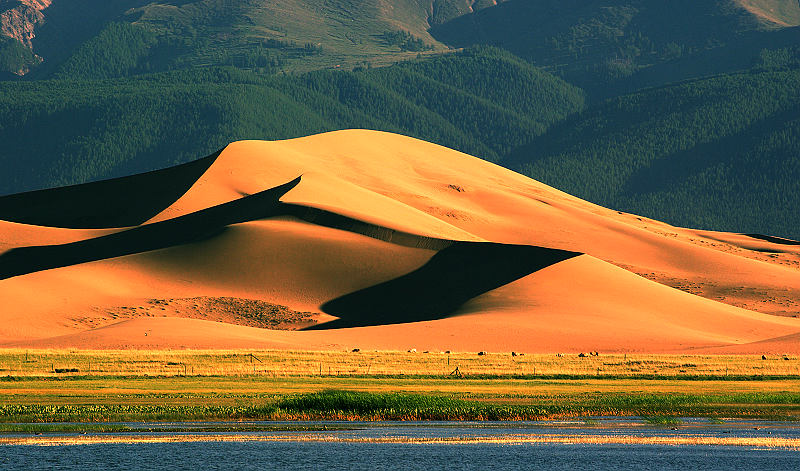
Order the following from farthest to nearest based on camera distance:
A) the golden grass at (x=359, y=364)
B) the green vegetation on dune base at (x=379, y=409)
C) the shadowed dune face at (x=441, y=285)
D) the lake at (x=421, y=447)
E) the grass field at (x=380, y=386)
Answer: the shadowed dune face at (x=441, y=285) < the golden grass at (x=359, y=364) < the grass field at (x=380, y=386) < the green vegetation on dune base at (x=379, y=409) < the lake at (x=421, y=447)

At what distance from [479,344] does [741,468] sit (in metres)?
70.9

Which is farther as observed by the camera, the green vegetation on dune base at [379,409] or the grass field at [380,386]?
the grass field at [380,386]

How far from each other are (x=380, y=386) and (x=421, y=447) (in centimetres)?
2222

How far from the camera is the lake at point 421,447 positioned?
4994 cm

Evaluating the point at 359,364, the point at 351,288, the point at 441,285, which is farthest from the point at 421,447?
the point at 351,288

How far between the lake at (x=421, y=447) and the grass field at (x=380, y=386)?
2.76 metres

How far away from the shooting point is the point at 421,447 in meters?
54.4

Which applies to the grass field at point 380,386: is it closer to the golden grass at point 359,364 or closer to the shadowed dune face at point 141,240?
the golden grass at point 359,364

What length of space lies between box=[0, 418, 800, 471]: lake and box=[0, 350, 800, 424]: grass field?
2.76 meters

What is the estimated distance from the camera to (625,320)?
446 feet

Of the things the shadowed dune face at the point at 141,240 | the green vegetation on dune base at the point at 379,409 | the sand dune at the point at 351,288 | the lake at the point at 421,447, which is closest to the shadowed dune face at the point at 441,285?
the sand dune at the point at 351,288

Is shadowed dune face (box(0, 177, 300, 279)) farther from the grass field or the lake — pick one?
the lake

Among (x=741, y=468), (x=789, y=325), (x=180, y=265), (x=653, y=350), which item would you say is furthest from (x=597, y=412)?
(x=180, y=265)

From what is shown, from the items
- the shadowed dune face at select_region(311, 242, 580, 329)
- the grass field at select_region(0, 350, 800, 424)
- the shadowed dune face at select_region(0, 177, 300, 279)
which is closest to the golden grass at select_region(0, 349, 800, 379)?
the grass field at select_region(0, 350, 800, 424)
